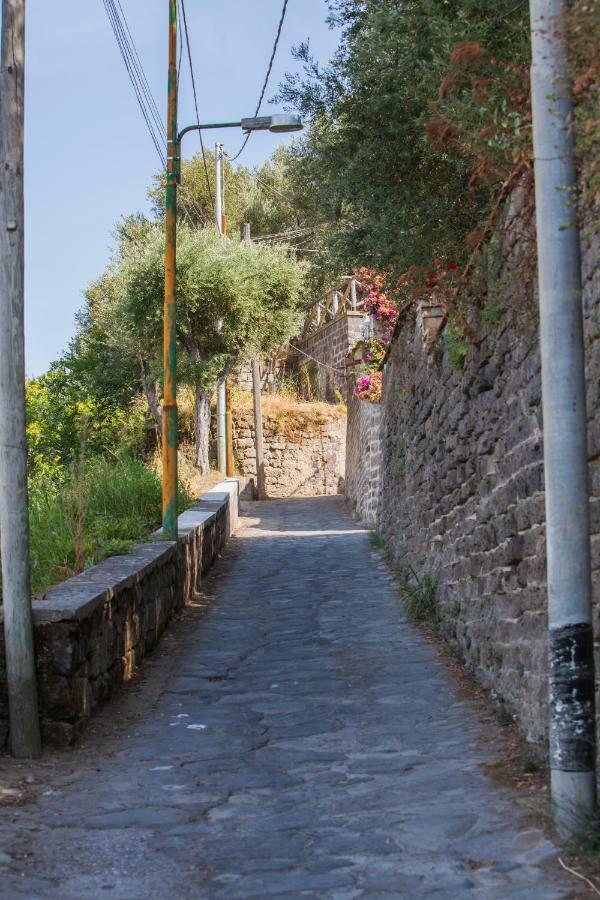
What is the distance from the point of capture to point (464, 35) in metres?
5.98

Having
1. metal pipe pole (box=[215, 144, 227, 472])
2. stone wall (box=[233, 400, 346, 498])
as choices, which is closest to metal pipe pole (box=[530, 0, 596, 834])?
metal pipe pole (box=[215, 144, 227, 472])

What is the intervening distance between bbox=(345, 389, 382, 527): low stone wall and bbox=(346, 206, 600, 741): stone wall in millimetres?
5798

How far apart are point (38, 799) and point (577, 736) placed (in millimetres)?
2324

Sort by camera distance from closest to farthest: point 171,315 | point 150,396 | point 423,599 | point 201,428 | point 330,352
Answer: point 423,599 → point 171,315 → point 201,428 → point 150,396 → point 330,352

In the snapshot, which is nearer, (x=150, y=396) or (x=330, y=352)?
(x=150, y=396)

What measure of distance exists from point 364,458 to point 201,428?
16.7 ft

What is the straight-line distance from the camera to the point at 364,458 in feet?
55.2

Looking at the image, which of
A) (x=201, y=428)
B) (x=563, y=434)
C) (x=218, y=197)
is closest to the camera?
(x=563, y=434)

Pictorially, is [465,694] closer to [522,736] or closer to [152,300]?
[522,736]

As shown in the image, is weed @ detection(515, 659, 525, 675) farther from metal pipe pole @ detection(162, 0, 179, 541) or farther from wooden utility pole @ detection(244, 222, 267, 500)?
wooden utility pole @ detection(244, 222, 267, 500)

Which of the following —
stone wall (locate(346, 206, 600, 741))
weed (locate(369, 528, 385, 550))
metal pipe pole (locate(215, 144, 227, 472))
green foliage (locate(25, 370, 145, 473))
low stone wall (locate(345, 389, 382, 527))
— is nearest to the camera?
stone wall (locate(346, 206, 600, 741))

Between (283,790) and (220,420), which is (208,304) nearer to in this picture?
(220,420)

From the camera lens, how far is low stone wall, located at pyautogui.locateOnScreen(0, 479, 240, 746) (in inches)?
195

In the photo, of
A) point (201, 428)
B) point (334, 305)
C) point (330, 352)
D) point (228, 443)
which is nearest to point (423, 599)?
point (201, 428)
